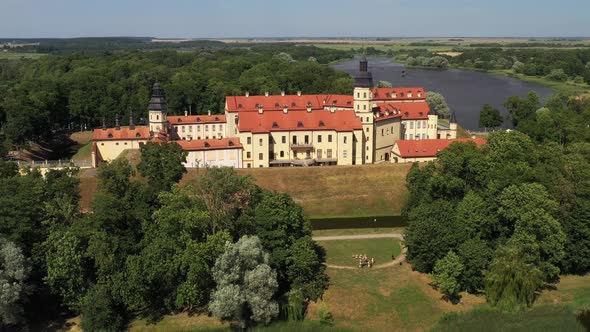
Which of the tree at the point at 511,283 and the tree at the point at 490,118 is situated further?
the tree at the point at 490,118

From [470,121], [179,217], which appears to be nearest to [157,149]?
[179,217]

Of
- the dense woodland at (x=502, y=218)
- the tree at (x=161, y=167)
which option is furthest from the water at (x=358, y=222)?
the tree at (x=161, y=167)

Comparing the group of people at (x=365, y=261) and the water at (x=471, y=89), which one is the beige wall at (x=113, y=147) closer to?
the group of people at (x=365, y=261)

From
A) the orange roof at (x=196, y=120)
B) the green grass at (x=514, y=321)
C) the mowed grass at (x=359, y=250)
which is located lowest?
the green grass at (x=514, y=321)

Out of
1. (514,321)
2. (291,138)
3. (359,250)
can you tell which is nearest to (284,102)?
(291,138)

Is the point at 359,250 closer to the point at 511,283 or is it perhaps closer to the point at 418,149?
the point at 511,283

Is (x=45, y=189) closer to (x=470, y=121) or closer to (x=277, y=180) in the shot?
(x=277, y=180)
